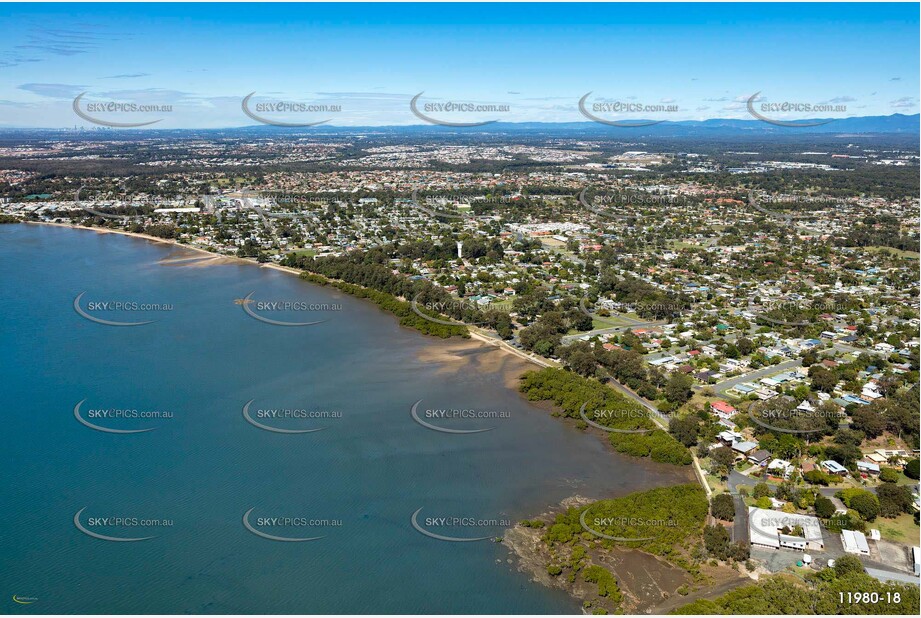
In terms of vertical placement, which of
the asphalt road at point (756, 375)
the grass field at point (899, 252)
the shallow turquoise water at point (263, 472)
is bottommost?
the shallow turquoise water at point (263, 472)

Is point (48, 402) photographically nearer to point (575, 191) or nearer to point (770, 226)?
point (770, 226)

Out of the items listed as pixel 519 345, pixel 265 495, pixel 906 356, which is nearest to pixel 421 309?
pixel 519 345

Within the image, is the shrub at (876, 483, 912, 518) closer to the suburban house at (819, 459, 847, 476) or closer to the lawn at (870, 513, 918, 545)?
the lawn at (870, 513, 918, 545)

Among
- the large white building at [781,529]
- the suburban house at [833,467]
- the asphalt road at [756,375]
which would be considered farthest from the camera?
the asphalt road at [756,375]

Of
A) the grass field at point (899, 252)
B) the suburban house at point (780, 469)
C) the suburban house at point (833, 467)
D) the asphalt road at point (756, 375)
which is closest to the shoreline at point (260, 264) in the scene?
the asphalt road at point (756, 375)

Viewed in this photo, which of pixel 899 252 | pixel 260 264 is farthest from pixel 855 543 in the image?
→ pixel 899 252

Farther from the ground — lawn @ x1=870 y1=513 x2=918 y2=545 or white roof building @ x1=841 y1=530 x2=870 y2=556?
white roof building @ x1=841 y1=530 x2=870 y2=556

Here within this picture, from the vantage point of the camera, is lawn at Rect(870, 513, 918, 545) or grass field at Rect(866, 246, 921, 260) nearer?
lawn at Rect(870, 513, 918, 545)

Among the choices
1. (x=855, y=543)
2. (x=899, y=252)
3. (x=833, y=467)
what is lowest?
(x=855, y=543)

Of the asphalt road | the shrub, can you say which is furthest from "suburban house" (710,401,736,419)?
the shrub

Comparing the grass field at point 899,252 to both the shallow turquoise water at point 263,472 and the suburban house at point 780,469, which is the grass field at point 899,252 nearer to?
the suburban house at point 780,469

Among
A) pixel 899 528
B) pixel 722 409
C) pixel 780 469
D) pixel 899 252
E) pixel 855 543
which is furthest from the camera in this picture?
pixel 899 252

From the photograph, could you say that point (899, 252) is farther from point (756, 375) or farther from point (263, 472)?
point (263, 472)
